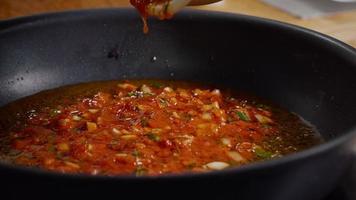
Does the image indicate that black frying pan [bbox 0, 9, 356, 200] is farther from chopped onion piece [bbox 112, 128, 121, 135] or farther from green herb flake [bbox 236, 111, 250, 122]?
chopped onion piece [bbox 112, 128, 121, 135]

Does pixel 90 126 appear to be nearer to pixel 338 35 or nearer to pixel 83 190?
pixel 83 190

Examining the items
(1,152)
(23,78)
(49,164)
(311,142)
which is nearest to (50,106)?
(23,78)

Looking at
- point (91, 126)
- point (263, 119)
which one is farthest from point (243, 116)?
point (91, 126)

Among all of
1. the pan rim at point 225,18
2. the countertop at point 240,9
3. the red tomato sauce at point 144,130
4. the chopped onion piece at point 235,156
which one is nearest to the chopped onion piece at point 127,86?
the red tomato sauce at point 144,130

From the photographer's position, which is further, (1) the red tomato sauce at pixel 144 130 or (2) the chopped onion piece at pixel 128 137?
(2) the chopped onion piece at pixel 128 137

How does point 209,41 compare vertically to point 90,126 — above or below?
above

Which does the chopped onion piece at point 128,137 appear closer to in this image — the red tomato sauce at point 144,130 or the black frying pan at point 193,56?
the red tomato sauce at point 144,130
